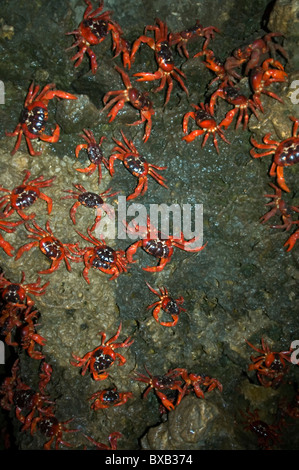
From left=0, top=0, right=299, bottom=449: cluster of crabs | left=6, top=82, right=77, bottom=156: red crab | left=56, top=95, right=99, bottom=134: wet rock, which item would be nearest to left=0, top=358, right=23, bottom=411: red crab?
left=0, top=0, right=299, bottom=449: cluster of crabs

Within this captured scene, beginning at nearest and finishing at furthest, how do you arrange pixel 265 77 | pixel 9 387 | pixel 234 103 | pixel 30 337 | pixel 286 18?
pixel 286 18 < pixel 265 77 < pixel 234 103 < pixel 30 337 < pixel 9 387

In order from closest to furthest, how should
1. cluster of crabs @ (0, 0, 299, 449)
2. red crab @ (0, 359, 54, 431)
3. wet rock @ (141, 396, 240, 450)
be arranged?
cluster of crabs @ (0, 0, 299, 449)
wet rock @ (141, 396, 240, 450)
red crab @ (0, 359, 54, 431)

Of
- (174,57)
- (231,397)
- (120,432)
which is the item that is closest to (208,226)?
(174,57)

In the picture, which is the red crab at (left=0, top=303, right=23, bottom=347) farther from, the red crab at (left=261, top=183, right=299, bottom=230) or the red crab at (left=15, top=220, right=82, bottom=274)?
the red crab at (left=261, top=183, right=299, bottom=230)

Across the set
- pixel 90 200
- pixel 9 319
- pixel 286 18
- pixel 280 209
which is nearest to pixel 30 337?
pixel 9 319

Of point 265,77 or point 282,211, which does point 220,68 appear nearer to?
point 265,77

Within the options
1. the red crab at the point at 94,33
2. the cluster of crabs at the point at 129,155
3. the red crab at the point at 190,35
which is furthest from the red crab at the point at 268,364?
the red crab at the point at 94,33
